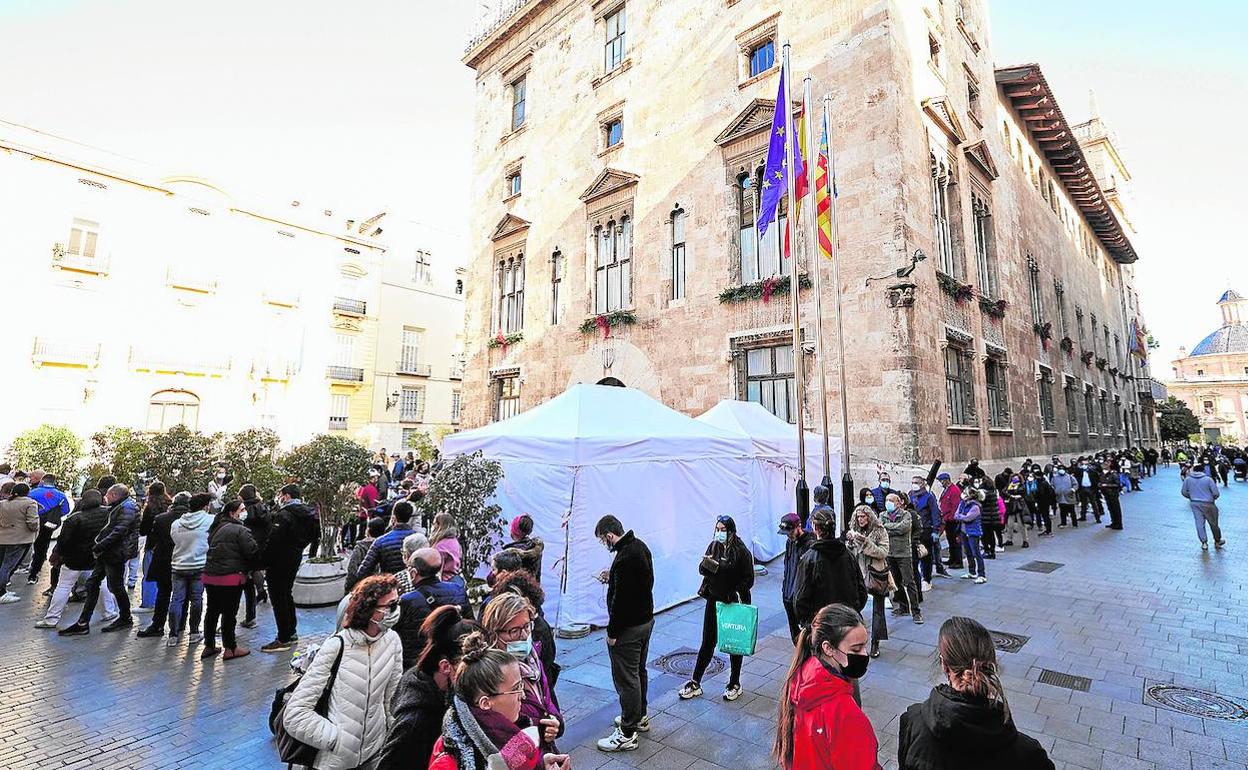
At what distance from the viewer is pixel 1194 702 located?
16.8 ft

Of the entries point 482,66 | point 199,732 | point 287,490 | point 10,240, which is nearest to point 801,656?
point 199,732

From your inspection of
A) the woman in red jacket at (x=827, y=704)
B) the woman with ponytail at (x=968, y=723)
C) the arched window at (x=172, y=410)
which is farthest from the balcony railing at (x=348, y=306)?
the woman with ponytail at (x=968, y=723)

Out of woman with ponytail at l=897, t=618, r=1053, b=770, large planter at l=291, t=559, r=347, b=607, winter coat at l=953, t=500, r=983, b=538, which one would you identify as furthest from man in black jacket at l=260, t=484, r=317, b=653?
winter coat at l=953, t=500, r=983, b=538

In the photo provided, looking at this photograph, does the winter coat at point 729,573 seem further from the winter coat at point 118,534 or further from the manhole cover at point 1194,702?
the winter coat at point 118,534

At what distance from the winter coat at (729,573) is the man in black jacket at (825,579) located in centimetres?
52

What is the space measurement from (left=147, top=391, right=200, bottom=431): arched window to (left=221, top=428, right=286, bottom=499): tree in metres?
16.6

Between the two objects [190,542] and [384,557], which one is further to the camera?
[190,542]

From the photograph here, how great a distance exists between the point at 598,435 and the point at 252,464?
32.0ft

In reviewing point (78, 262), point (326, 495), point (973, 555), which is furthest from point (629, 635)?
point (78, 262)

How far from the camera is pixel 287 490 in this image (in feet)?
26.0

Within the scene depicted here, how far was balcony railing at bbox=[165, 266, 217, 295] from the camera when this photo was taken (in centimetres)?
2708

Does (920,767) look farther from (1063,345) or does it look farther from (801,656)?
(1063,345)

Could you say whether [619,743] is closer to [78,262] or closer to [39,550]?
[39,550]

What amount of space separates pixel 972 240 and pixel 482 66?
22207 millimetres
